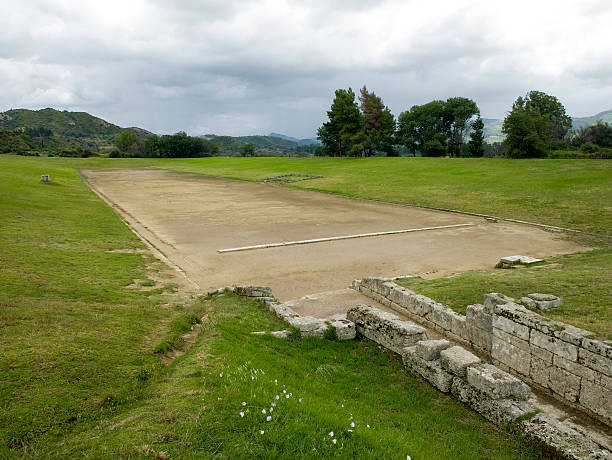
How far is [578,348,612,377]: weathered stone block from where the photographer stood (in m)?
6.35

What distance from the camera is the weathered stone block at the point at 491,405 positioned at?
641 cm

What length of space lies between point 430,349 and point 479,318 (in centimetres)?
193

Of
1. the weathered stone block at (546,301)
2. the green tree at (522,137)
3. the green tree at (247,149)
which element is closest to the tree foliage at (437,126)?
the green tree at (522,137)

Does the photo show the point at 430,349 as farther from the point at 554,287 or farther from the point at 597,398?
the point at 554,287

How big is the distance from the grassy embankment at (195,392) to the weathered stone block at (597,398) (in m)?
1.61

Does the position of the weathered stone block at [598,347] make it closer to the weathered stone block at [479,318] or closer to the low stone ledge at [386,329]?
the weathered stone block at [479,318]

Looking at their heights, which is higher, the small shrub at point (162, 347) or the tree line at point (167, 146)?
the tree line at point (167, 146)

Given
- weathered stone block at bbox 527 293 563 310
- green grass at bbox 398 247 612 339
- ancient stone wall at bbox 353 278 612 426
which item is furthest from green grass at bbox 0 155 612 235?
ancient stone wall at bbox 353 278 612 426

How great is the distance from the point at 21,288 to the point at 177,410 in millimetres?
8519

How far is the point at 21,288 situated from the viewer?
1102 cm

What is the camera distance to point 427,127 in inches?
3457

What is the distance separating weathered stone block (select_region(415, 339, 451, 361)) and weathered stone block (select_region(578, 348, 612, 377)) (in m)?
2.28

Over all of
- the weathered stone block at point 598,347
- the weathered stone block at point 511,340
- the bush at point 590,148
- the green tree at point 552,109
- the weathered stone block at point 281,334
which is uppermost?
the green tree at point 552,109

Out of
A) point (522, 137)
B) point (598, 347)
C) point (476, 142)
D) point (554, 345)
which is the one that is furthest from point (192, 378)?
point (476, 142)
